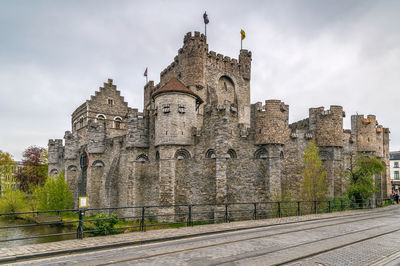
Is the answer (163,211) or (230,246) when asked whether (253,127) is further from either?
(230,246)

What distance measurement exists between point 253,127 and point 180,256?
14.5 meters

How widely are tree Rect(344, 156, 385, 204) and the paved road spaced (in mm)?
11311

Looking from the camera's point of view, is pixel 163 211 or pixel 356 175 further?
pixel 356 175

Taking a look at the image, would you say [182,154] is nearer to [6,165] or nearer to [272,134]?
[272,134]

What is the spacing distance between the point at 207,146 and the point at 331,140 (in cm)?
1054

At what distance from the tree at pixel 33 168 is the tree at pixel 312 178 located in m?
37.6

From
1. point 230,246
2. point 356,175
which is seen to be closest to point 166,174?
point 230,246

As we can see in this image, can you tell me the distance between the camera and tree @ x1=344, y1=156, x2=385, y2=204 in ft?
73.2

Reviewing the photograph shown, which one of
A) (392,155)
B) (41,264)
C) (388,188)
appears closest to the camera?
(41,264)

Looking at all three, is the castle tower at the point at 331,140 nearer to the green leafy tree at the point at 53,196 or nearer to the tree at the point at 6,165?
the green leafy tree at the point at 53,196

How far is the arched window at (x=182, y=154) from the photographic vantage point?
69.3 feet

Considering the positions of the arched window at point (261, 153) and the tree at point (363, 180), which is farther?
the tree at point (363, 180)

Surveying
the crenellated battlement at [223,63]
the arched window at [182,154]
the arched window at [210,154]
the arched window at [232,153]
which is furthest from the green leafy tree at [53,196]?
the crenellated battlement at [223,63]

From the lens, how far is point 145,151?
23.5 meters
